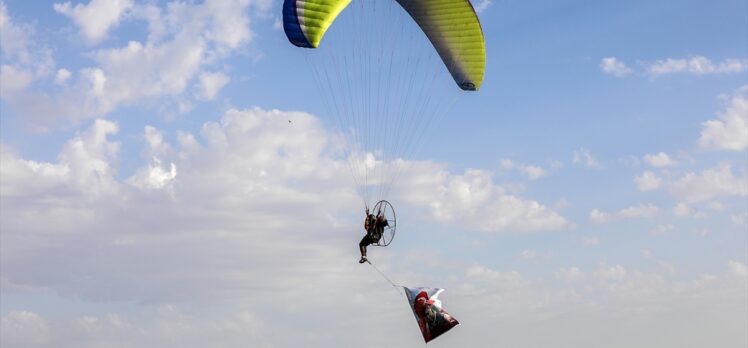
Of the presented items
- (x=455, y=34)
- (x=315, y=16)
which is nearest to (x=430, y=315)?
(x=455, y=34)

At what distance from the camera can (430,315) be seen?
1262 inches

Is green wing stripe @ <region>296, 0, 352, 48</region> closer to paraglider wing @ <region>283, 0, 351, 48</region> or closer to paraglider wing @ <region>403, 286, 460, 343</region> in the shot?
paraglider wing @ <region>283, 0, 351, 48</region>

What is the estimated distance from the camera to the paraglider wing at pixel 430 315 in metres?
32.0

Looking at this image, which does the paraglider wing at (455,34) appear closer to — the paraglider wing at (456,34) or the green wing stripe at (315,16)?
the paraglider wing at (456,34)

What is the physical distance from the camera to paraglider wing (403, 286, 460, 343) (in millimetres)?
32000

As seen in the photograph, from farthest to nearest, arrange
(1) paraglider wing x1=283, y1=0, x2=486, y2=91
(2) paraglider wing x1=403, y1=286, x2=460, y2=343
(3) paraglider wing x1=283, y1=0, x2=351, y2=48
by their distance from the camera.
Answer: (1) paraglider wing x1=283, y1=0, x2=486, y2=91
(2) paraglider wing x1=403, y1=286, x2=460, y2=343
(3) paraglider wing x1=283, y1=0, x2=351, y2=48

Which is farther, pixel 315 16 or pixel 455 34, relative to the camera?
pixel 455 34

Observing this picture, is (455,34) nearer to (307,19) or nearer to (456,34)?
(456,34)

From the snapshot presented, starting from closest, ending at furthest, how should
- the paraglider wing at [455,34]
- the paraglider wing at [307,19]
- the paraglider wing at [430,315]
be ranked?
the paraglider wing at [307,19] < the paraglider wing at [430,315] < the paraglider wing at [455,34]

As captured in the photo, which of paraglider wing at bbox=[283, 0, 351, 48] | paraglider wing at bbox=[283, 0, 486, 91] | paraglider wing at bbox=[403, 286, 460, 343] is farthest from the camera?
paraglider wing at bbox=[283, 0, 486, 91]

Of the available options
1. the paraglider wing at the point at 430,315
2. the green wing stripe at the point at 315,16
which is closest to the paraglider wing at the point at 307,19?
the green wing stripe at the point at 315,16

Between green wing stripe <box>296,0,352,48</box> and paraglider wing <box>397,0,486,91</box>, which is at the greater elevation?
paraglider wing <box>397,0,486,91</box>

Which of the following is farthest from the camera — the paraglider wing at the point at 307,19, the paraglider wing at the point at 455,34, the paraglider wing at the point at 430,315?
the paraglider wing at the point at 455,34

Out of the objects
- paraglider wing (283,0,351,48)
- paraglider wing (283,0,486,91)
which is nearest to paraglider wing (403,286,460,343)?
paraglider wing (283,0,486,91)
